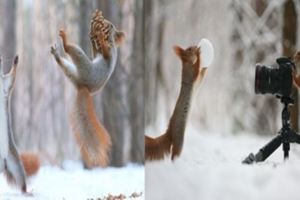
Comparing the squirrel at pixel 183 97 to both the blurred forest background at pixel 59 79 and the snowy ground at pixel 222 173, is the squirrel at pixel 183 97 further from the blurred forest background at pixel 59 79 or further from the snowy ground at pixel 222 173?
the blurred forest background at pixel 59 79

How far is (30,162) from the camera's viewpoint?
7.15 ft

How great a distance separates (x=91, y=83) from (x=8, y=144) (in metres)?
0.47

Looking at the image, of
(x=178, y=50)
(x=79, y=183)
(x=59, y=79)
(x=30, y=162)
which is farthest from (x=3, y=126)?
(x=178, y=50)

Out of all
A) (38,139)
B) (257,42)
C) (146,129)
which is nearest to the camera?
(38,139)

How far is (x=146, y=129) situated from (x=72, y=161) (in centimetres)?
42

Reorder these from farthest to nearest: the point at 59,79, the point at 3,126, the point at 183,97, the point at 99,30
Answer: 1. the point at 183,97
2. the point at 99,30
3. the point at 59,79
4. the point at 3,126

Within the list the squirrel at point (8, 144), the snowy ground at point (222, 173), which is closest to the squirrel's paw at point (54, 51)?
the squirrel at point (8, 144)

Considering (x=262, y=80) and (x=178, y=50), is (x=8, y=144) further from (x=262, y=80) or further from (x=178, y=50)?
(x=262, y=80)

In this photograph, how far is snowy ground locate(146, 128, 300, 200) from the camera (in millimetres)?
2318

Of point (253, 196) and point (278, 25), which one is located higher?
point (278, 25)

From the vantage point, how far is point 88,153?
2.33m

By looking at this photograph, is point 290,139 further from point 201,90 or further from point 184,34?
point 184,34

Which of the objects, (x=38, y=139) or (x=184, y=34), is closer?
(x=38, y=139)

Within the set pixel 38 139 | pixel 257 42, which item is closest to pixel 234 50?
pixel 257 42
